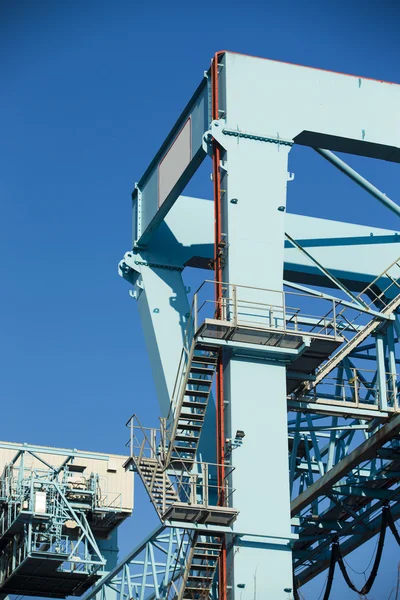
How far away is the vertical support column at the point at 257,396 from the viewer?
30719 millimetres

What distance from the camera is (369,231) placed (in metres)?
44.0

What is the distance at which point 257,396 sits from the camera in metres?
32.3

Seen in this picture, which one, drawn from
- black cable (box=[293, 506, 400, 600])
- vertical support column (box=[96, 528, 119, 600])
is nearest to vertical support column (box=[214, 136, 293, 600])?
black cable (box=[293, 506, 400, 600])

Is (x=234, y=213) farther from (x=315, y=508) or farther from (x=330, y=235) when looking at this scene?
(x=315, y=508)

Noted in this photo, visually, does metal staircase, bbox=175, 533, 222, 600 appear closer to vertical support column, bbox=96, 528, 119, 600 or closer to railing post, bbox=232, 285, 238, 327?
railing post, bbox=232, 285, 238, 327

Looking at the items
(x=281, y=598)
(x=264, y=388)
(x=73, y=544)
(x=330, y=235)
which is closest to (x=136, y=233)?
(x=330, y=235)

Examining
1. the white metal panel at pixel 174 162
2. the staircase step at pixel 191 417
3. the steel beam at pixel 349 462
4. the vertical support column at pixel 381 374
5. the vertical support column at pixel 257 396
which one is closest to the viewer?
the vertical support column at pixel 257 396

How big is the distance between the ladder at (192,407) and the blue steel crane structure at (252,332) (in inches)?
2.0

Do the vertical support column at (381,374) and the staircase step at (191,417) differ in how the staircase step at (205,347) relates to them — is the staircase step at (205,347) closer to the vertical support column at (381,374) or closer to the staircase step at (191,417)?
the staircase step at (191,417)

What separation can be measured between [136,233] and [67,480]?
621 inches

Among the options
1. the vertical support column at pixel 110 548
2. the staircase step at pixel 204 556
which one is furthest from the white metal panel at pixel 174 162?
the vertical support column at pixel 110 548

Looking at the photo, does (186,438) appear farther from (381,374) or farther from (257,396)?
(381,374)

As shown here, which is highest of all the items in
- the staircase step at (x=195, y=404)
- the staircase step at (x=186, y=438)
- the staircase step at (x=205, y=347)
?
the staircase step at (x=205, y=347)

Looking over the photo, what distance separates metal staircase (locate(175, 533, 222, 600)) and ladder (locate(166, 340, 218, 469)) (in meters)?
2.14
